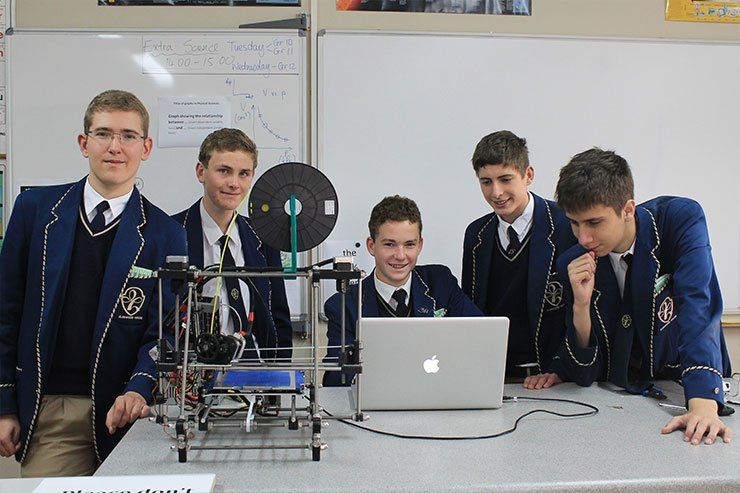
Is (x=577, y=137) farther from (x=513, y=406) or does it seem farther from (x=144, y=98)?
(x=144, y=98)

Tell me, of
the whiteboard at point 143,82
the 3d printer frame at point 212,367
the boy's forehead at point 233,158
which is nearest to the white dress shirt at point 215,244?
the boy's forehead at point 233,158

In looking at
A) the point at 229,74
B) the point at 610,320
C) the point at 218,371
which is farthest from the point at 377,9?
the point at 218,371

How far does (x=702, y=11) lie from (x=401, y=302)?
2205 mm

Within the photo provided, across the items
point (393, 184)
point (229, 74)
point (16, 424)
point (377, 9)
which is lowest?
point (16, 424)

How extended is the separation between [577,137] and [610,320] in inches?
54.7

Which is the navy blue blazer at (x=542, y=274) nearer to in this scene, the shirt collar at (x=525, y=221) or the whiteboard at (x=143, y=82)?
the shirt collar at (x=525, y=221)

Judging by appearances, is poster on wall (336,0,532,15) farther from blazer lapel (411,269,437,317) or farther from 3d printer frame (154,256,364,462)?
3d printer frame (154,256,364,462)

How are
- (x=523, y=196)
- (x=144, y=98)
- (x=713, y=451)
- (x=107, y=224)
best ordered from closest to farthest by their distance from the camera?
(x=713, y=451), (x=107, y=224), (x=523, y=196), (x=144, y=98)

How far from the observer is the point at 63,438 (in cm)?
180

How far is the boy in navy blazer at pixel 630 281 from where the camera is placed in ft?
5.75

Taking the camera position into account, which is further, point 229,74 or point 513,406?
point 229,74

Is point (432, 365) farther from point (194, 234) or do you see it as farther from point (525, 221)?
point (194, 234)

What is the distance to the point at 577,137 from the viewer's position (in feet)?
10.1

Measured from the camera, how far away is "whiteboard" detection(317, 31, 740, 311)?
2.98 meters
